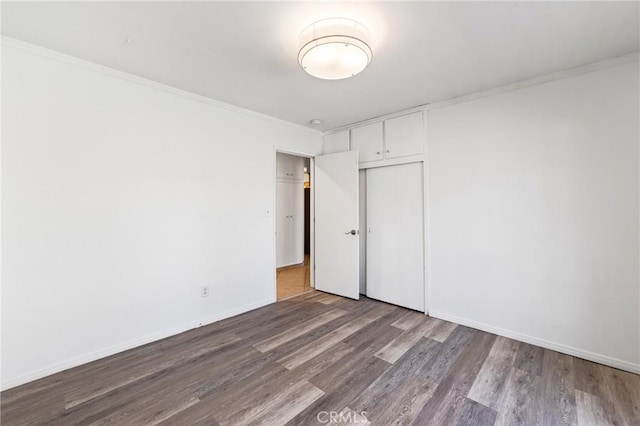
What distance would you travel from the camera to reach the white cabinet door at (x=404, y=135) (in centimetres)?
339

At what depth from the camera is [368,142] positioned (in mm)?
3895

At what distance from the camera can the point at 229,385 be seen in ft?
6.72

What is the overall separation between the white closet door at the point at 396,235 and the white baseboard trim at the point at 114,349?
1.80m

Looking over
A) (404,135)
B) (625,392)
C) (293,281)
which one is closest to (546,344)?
(625,392)

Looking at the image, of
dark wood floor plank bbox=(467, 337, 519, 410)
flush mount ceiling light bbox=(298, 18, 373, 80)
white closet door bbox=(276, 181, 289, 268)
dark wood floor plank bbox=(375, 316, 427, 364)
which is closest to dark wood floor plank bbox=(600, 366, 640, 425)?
dark wood floor plank bbox=(467, 337, 519, 410)

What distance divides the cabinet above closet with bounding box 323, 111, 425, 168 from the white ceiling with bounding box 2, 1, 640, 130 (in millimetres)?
614

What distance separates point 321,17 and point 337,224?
2.73 m

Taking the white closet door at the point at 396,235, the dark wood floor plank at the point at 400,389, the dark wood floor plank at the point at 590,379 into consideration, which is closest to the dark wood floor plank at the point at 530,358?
the dark wood floor plank at the point at 590,379

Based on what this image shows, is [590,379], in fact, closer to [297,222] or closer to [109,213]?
[109,213]

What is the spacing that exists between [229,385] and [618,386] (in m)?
2.85

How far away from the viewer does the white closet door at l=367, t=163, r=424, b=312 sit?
3469mm

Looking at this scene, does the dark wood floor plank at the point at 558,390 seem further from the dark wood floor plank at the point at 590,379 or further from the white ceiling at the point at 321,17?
the white ceiling at the point at 321,17

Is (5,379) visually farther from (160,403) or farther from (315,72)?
(315,72)

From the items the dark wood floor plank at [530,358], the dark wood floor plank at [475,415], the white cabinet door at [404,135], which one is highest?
the white cabinet door at [404,135]
